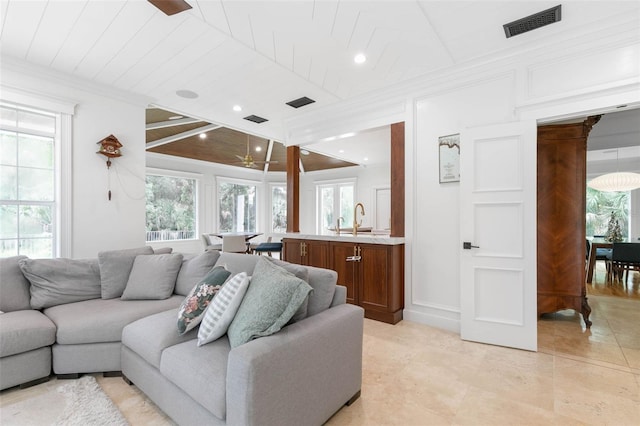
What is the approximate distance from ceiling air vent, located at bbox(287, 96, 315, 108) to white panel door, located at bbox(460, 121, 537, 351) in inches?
80.1

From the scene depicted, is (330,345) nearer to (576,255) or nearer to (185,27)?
(185,27)

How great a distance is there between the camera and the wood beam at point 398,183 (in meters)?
3.63

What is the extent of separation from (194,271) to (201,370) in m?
1.46

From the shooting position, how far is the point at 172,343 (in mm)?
1871

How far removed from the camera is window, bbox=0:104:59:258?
120 inches

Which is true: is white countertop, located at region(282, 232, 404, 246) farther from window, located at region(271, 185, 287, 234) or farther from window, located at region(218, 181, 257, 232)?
window, located at region(271, 185, 287, 234)

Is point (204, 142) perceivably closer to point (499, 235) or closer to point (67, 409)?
point (67, 409)

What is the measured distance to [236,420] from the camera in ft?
4.36

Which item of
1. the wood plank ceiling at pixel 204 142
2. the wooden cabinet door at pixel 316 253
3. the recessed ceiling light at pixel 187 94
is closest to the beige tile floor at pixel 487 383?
the wooden cabinet door at pixel 316 253

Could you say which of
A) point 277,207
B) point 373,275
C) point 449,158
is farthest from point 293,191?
point 277,207

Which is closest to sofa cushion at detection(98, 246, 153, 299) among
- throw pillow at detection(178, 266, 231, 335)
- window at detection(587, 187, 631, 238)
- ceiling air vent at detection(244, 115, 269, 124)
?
throw pillow at detection(178, 266, 231, 335)

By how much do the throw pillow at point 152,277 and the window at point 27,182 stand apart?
4.25 ft

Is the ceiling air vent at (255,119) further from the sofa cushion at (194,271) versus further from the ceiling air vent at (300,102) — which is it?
the sofa cushion at (194,271)

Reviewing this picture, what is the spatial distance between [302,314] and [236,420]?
0.65 m
